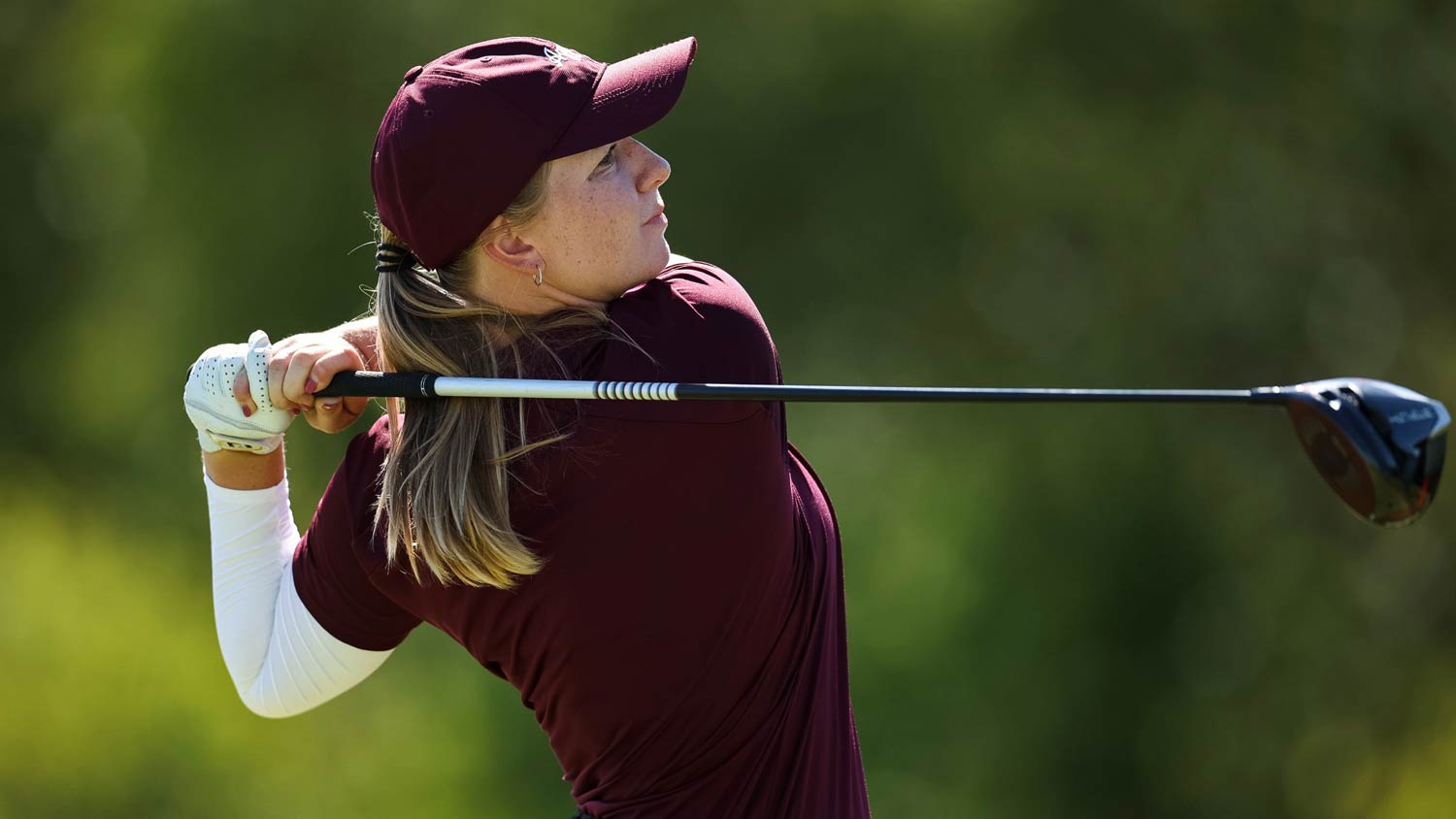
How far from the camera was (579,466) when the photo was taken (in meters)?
1.46

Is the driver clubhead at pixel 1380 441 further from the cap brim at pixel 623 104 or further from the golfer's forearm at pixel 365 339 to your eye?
the golfer's forearm at pixel 365 339

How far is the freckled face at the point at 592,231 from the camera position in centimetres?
152

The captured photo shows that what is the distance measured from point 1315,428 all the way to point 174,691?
3883 millimetres

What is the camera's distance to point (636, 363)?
4.85 ft

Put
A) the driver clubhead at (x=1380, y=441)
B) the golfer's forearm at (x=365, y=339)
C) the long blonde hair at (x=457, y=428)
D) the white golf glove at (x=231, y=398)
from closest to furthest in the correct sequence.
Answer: the driver clubhead at (x=1380, y=441) → the long blonde hair at (x=457, y=428) → the white golf glove at (x=231, y=398) → the golfer's forearm at (x=365, y=339)

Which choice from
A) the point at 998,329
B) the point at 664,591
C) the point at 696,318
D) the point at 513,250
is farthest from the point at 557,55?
the point at 998,329

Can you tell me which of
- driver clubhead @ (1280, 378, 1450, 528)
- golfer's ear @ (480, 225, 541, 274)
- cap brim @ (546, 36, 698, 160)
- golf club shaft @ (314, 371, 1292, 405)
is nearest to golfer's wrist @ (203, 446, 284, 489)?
golf club shaft @ (314, 371, 1292, 405)

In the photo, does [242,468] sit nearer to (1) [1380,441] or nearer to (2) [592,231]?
(2) [592,231]

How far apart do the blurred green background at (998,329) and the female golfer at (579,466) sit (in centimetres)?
282

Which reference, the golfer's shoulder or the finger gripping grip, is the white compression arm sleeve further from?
the golfer's shoulder

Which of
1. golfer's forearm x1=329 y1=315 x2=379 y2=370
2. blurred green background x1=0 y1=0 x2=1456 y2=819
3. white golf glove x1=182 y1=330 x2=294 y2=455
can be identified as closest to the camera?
white golf glove x1=182 y1=330 x2=294 y2=455

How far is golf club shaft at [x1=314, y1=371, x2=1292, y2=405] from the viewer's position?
1.33 metres

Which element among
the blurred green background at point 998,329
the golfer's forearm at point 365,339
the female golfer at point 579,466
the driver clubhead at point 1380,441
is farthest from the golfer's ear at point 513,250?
the blurred green background at point 998,329

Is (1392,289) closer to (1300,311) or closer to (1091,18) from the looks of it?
(1300,311)
